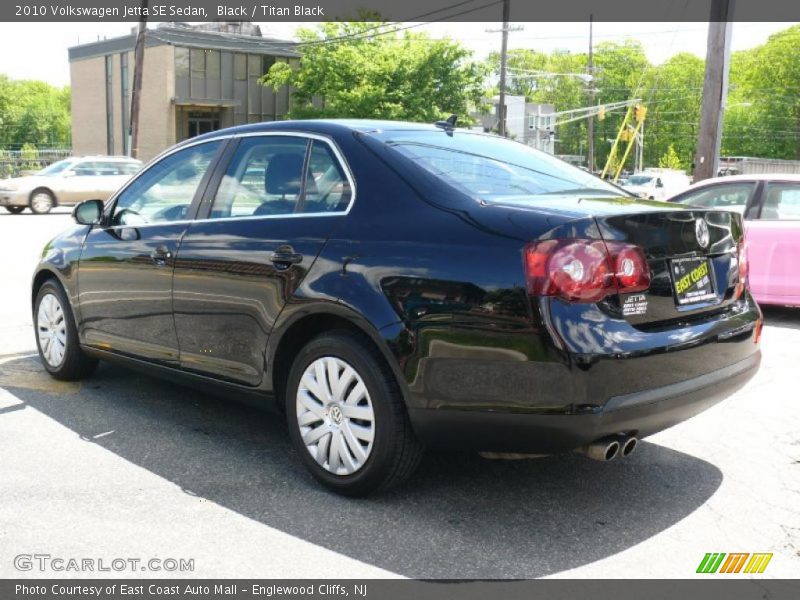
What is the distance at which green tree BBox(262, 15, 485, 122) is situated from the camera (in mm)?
43781

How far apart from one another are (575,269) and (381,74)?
42.0 m

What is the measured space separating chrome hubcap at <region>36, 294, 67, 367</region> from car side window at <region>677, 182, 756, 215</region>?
237 inches

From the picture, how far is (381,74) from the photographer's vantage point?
43.9 m

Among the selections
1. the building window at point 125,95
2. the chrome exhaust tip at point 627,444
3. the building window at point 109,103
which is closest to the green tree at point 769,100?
the building window at point 125,95

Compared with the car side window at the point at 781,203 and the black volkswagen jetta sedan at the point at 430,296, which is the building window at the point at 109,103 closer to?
the car side window at the point at 781,203

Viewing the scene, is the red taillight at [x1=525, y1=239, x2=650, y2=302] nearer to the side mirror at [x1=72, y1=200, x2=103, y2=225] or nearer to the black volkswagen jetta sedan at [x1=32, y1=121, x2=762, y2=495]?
the black volkswagen jetta sedan at [x1=32, y1=121, x2=762, y2=495]

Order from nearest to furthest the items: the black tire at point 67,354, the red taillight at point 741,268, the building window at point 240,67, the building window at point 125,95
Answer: the red taillight at point 741,268 < the black tire at point 67,354 < the building window at point 240,67 < the building window at point 125,95

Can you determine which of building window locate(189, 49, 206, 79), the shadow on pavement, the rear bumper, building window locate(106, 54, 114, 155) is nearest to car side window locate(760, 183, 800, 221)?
the shadow on pavement

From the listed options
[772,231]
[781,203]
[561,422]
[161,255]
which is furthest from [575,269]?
[781,203]

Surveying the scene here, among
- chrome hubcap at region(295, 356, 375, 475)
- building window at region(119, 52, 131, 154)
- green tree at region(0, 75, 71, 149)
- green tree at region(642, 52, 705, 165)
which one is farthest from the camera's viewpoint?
green tree at region(0, 75, 71, 149)

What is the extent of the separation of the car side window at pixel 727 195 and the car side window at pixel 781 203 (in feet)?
0.62

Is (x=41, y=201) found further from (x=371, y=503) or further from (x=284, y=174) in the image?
(x=371, y=503)

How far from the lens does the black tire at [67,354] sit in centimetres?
584
